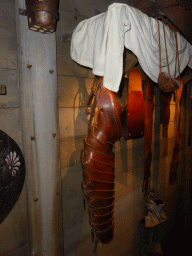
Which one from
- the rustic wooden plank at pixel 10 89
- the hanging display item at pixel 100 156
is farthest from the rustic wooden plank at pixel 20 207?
the rustic wooden plank at pixel 10 89

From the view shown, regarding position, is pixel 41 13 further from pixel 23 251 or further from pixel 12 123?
pixel 23 251

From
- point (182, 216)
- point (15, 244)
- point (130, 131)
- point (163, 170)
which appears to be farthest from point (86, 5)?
point (182, 216)

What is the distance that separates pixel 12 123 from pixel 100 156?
55 cm

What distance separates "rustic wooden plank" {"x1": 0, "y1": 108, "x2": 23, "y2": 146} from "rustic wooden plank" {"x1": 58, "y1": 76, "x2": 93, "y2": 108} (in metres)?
0.28

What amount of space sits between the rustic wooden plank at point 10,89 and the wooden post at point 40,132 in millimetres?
51

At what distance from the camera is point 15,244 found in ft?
3.29

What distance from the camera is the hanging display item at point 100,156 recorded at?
1009 millimetres

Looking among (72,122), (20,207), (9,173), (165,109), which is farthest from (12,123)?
(165,109)

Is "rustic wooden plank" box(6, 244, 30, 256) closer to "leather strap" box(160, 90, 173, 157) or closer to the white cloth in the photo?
the white cloth

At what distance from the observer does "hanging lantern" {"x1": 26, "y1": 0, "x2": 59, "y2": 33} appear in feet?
2.44

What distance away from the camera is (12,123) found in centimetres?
93

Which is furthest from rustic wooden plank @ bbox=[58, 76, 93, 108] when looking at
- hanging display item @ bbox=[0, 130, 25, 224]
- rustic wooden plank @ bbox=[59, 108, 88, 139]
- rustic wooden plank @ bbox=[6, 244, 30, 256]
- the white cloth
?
rustic wooden plank @ bbox=[6, 244, 30, 256]

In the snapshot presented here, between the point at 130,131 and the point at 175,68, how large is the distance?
1.89ft

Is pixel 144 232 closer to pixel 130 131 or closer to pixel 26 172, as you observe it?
pixel 130 131
